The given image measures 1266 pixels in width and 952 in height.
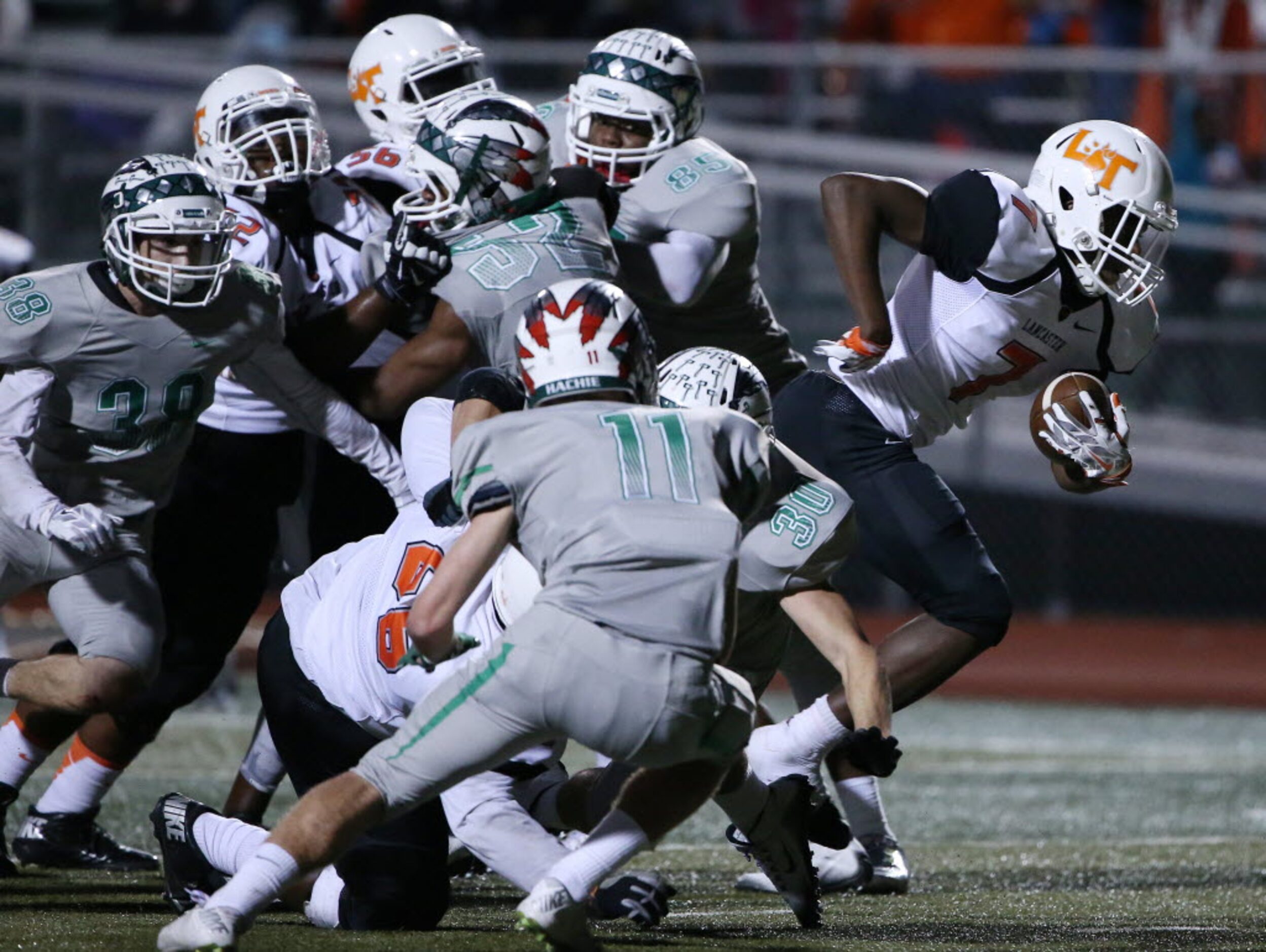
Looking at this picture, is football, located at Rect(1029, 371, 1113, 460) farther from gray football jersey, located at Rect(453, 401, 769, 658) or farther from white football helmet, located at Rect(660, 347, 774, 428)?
gray football jersey, located at Rect(453, 401, 769, 658)

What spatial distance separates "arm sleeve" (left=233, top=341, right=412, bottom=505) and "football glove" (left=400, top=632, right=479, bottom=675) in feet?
3.84

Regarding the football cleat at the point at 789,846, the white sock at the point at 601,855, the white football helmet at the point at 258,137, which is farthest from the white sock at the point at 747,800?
the white football helmet at the point at 258,137

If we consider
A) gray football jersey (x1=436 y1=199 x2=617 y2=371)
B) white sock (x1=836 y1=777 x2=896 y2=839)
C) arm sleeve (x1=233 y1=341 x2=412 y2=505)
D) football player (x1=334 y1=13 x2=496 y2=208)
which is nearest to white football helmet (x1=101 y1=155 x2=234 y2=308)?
arm sleeve (x1=233 y1=341 x2=412 y2=505)

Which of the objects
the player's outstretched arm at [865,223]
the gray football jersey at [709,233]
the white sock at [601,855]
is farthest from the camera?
the gray football jersey at [709,233]

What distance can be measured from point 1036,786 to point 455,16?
19.2ft

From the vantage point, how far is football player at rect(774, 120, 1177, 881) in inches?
175

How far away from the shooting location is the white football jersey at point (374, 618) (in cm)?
362

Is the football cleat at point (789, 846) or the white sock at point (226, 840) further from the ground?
the white sock at point (226, 840)

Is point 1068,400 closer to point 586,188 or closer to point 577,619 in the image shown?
point 586,188

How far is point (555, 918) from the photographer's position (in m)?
3.13

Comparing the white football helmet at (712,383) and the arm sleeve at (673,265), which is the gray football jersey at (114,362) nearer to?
the arm sleeve at (673,265)

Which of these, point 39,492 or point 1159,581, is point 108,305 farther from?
point 1159,581

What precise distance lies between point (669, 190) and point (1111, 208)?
40.1 inches

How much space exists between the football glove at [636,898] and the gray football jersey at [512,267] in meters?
1.09
